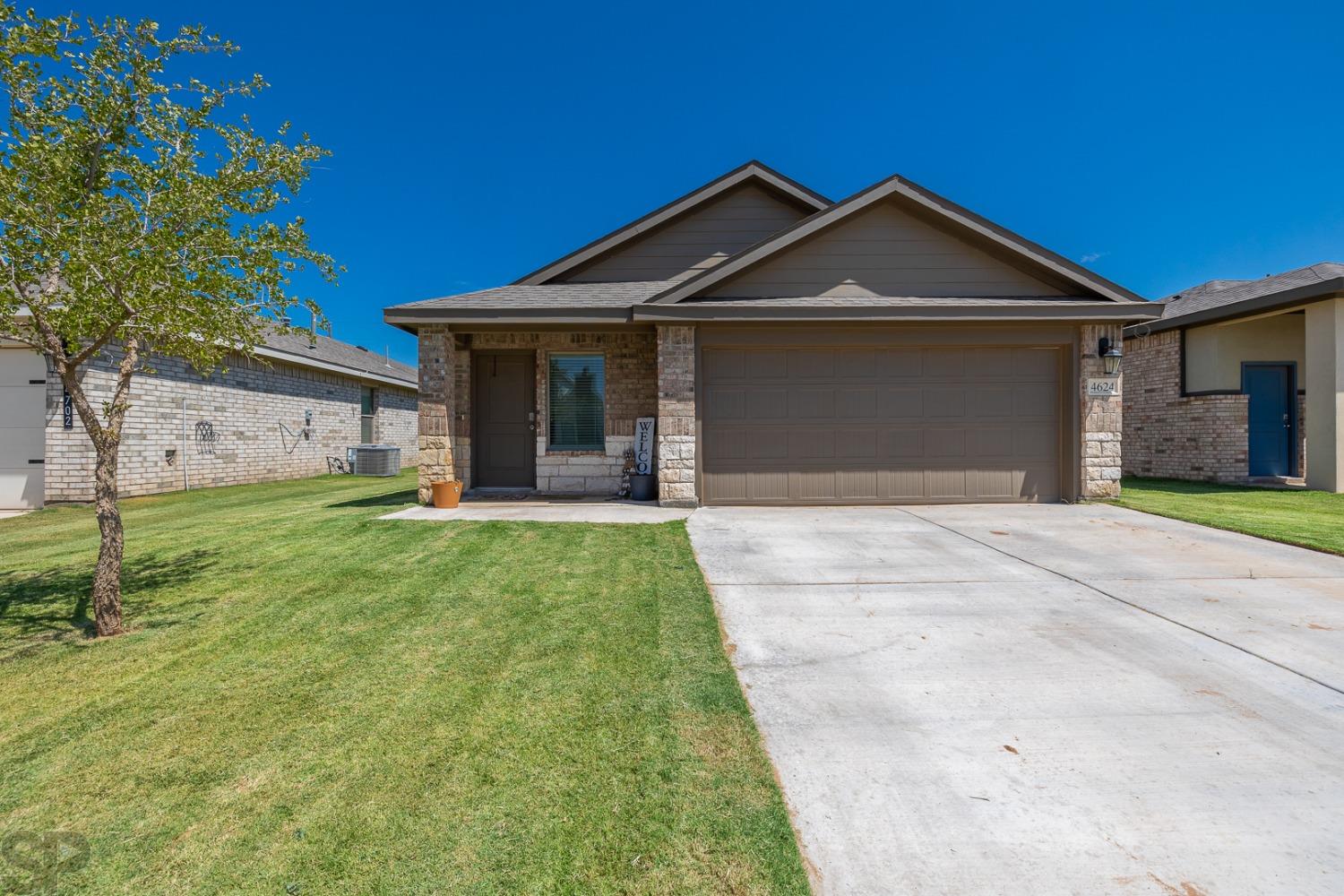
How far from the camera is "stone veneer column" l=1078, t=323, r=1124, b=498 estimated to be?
27.0ft

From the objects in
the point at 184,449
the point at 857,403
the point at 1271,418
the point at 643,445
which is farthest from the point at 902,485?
the point at 184,449

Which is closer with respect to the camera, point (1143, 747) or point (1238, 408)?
point (1143, 747)

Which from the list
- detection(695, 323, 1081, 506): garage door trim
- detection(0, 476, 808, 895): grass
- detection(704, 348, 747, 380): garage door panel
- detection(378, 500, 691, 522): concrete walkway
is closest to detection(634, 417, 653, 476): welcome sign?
detection(378, 500, 691, 522): concrete walkway

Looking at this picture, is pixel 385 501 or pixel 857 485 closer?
pixel 857 485

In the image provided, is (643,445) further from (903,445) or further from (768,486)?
(903,445)

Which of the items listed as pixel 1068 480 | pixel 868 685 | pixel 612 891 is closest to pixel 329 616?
pixel 612 891

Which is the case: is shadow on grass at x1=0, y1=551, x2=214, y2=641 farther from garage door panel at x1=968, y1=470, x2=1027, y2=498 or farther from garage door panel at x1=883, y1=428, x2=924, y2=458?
garage door panel at x1=968, y1=470, x2=1027, y2=498

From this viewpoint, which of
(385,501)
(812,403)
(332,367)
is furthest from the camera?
(332,367)

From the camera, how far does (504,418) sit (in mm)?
9617

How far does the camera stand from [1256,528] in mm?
6508

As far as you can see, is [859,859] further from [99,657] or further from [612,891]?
[99,657]

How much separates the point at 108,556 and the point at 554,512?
452 centimetres

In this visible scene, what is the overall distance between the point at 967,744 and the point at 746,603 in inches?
74.5

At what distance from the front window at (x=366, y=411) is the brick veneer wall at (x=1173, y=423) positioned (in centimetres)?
2108
